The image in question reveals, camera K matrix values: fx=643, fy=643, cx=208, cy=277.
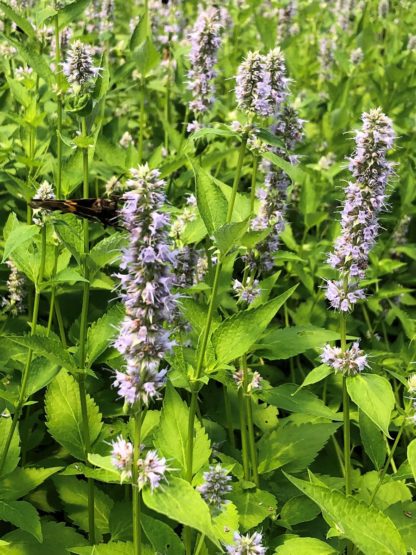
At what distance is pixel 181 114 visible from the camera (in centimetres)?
823

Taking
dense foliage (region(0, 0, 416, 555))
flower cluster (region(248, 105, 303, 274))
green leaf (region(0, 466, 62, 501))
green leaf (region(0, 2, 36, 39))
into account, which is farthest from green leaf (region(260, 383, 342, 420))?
green leaf (region(0, 2, 36, 39))

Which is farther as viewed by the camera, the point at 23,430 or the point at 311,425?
the point at 23,430

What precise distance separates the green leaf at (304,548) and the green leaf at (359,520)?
0.63 meters

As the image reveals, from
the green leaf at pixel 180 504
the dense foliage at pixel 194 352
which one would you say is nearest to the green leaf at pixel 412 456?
the dense foliage at pixel 194 352

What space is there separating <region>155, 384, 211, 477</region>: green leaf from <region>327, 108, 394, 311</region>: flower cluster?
108 cm

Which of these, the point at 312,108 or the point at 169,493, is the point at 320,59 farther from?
the point at 169,493

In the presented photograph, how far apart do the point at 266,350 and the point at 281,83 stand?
60.0 inches

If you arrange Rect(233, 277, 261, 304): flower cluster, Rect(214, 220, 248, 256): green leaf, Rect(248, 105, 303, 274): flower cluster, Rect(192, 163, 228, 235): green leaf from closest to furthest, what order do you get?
1. Rect(214, 220, 248, 256): green leaf
2. Rect(192, 163, 228, 235): green leaf
3. Rect(233, 277, 261, 304): flower cluster
4. Rect(248, 105, 303, 274): flower cluster

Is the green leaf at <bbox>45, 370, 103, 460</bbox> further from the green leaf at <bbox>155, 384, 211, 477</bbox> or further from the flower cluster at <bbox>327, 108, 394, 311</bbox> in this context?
the flower cluster at <bbox>327, 108, 394, 311</bbox>

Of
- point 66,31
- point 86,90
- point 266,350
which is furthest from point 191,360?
point 66,31

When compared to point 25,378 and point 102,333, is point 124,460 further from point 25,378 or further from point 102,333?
point 25,378

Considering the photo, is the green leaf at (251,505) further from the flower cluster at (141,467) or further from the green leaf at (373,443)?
the flower cluster at (141,467)

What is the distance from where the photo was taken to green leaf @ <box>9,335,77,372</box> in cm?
278

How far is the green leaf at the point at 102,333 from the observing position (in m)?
3.23
